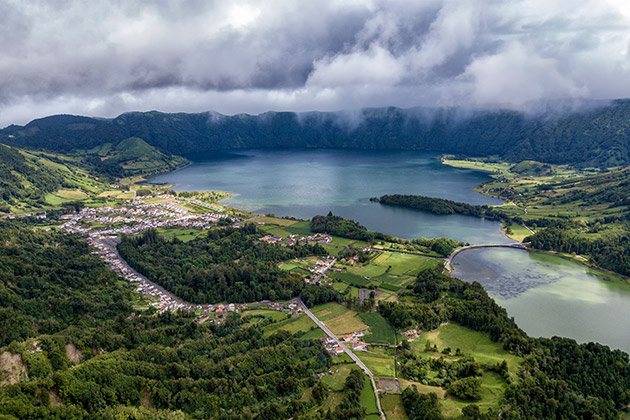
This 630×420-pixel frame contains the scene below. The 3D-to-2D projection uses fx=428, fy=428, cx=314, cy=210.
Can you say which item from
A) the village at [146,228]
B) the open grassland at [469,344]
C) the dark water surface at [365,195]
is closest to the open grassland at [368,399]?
the open grassland at [469,344]

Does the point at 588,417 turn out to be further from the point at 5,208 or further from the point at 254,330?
the point at 5,208

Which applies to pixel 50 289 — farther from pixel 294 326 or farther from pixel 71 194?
pixel 71 194

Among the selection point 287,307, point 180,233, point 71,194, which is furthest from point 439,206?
point 71,194

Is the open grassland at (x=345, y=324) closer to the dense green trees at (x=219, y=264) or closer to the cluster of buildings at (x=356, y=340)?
the cluster of buildings at (x=356, y=340)

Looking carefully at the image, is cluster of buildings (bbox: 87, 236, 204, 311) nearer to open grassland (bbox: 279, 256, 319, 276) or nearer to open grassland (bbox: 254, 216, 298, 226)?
open grassland (bbox: 279, 256, 319, 276)

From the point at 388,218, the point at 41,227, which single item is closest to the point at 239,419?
the point at 388,218
